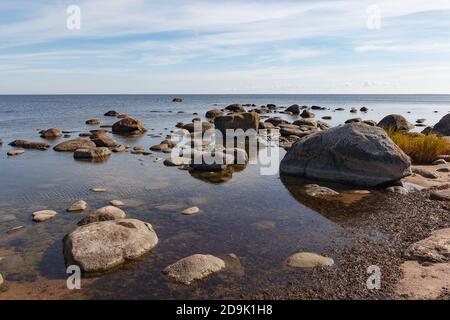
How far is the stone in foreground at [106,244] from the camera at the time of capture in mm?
8875

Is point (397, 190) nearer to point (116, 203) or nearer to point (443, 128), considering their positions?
point (116, 203)

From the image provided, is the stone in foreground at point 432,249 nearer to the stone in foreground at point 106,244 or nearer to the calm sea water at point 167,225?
the calm sea water at point 167,225

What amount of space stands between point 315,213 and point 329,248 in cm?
289

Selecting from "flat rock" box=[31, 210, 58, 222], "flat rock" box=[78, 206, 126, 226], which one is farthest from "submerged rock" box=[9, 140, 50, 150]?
"flat rock" box=[78, 206, 126, 226]

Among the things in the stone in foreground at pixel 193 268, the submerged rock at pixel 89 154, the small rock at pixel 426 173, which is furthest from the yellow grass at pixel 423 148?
the submerged rock at pixel 89 154

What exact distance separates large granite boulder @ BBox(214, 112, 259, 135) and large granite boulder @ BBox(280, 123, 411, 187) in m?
18.2

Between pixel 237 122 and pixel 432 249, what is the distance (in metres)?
27.5

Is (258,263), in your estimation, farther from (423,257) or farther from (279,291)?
(423,257)

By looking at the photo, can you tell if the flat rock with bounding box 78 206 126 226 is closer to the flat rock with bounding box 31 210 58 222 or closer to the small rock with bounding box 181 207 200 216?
the flat rock with bounding box 31 210 58 222

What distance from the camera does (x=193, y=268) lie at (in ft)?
28.4

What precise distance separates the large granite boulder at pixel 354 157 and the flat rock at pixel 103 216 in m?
9.03

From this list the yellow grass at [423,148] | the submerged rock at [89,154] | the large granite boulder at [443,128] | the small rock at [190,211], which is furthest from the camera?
the large granite boulder at [443,128]

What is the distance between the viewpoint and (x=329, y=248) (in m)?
10.0
